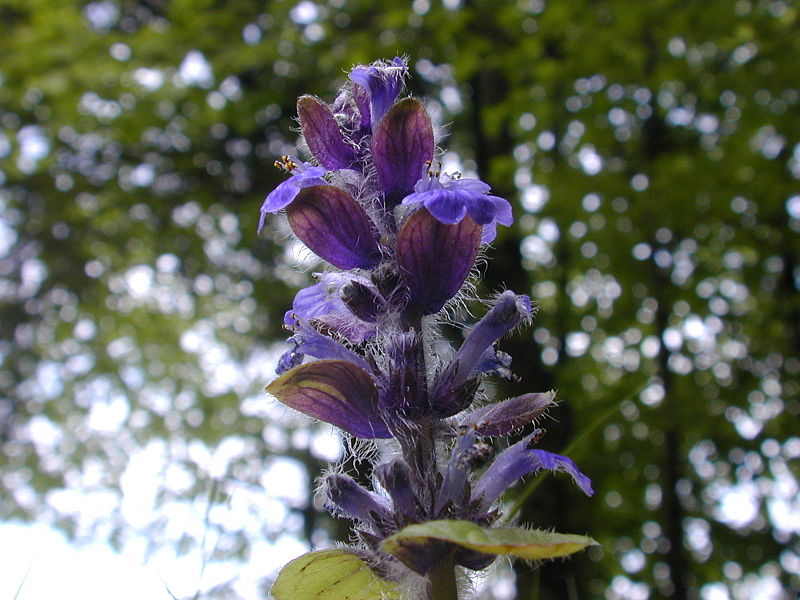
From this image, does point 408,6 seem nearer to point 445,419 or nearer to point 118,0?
point 118,0

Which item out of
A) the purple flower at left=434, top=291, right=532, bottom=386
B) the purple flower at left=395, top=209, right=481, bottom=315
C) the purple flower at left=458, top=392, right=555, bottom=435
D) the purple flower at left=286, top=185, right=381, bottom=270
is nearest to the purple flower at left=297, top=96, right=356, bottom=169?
the purple flower at left=286, top=185, right=381, bottom=270

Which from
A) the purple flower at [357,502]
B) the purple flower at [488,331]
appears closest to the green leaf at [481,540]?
the purple flower at [357,502]

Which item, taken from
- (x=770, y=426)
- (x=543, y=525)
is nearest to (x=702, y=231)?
(x=770, y=426)

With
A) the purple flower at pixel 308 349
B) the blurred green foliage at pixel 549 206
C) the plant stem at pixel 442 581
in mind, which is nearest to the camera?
the plant stem at pixel 442 581

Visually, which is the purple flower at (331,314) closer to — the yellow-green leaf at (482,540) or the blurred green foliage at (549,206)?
the yellow-green leaf at (482,540)

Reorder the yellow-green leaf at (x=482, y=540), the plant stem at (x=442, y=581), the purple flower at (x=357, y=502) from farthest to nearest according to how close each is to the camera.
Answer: the purple flower at (x=357, y=502) < the plant stem at (x=442, y=581) < the yellow-green leaf at (x=482, y=540)

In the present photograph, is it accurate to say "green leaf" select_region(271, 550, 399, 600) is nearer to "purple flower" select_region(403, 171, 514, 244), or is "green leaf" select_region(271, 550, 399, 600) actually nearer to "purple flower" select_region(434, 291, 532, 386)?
"purple flower" select_region(434, 291, 532, 386)
